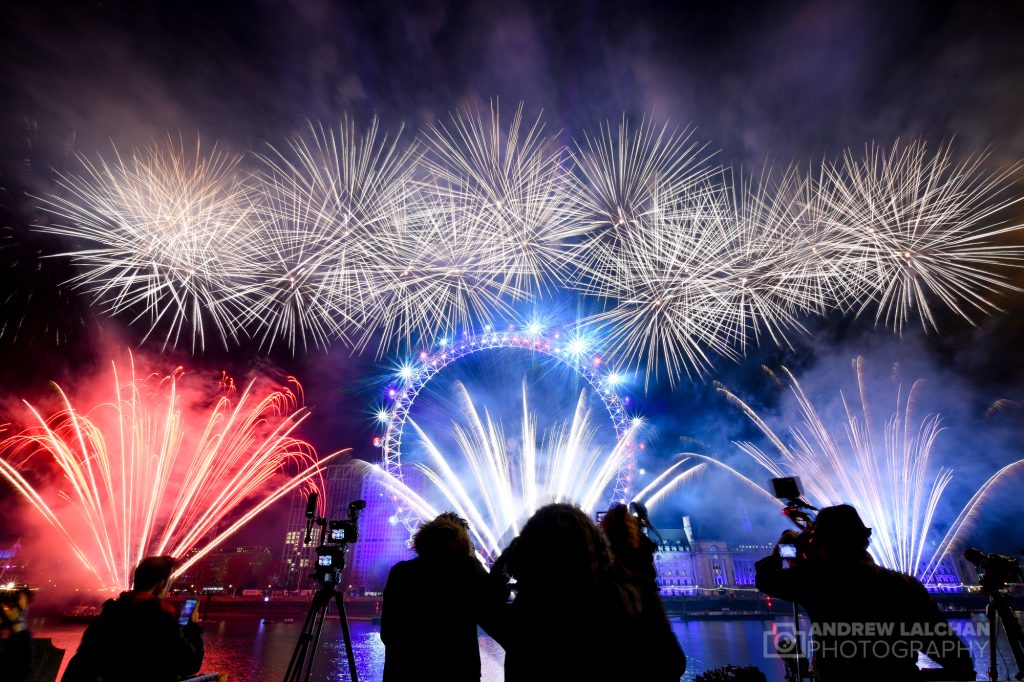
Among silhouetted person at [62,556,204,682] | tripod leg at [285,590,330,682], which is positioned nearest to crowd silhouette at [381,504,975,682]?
silhouetted person at [62,556,204,682]

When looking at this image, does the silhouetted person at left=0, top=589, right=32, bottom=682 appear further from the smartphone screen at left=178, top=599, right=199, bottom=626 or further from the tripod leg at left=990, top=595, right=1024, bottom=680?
the tripod leg at left=990, top=595, right=1024, bottom=680

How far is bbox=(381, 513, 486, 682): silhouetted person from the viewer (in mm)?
3270

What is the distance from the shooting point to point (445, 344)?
Answer: 33000 mm

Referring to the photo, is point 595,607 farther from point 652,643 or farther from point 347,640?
point 347,640

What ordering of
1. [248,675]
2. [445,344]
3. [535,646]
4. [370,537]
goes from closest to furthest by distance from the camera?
[535,646]
[248,675]
[445,344]
[370,537]

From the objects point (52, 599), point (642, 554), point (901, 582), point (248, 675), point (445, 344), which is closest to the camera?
point (901, 582)

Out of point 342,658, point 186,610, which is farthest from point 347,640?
point 342,658

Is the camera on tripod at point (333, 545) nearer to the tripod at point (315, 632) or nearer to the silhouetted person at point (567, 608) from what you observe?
the tripod at point (315, 632)

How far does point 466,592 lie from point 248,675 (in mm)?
17384

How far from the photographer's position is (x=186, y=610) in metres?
5.17

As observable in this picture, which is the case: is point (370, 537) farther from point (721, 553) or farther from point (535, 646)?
point (535, 646)

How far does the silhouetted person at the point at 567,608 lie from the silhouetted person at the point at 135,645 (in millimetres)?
2990

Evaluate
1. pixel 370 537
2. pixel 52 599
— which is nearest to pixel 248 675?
pixel 52 599

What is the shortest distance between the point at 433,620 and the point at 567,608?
158cm
